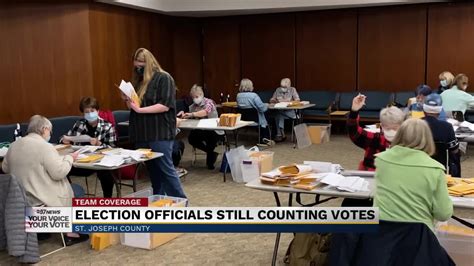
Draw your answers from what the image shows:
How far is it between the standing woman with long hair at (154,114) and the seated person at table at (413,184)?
7.91 ft

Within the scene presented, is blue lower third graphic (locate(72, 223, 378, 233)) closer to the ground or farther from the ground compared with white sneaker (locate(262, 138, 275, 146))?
farther from the ground

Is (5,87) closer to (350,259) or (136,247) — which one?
(136,247)

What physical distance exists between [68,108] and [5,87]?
3.68 feet

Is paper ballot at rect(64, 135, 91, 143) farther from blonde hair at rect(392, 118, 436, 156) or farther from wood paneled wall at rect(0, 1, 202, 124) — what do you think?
blonde hair at rect(392, 118, 436, 156)

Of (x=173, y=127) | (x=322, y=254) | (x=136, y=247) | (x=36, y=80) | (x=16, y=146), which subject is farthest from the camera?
(x=36, y=80)

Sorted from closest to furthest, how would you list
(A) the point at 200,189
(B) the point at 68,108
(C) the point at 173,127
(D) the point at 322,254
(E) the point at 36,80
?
1. (D) the point at 322,254
2. (C) the point at 173,127
3. (A) the point at 200,189
4. (E) the point at 36,80
5. (B) the point at 68,108

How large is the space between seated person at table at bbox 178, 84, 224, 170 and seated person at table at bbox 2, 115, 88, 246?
11.2 ft

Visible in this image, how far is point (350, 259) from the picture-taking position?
259 cm

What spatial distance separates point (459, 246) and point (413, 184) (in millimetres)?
921

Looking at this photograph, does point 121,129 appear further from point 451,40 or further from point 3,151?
point 451,40

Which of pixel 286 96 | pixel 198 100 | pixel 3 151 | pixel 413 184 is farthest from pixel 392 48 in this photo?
pixel 413 184

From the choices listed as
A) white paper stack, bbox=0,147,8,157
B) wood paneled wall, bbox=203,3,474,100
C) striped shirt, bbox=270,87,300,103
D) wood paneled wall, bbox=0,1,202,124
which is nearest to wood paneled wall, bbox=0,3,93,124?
wood paneled wall, bbox=0,1,202,124

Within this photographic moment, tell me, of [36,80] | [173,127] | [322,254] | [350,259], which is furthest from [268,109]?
[350,259]

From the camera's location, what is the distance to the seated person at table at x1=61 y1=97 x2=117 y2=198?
5207mm
